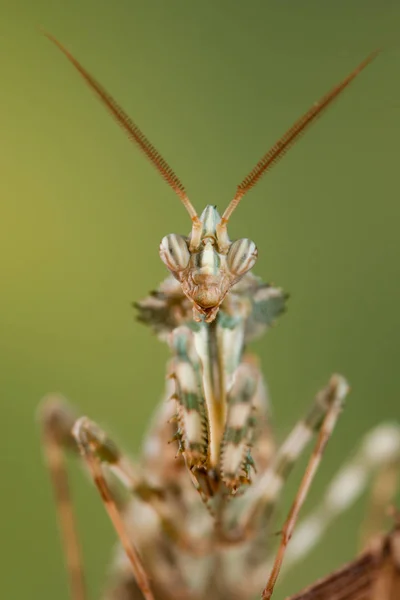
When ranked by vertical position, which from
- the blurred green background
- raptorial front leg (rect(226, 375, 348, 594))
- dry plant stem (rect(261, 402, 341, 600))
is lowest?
dry plant stem (rect(261, 402, 341, 600))

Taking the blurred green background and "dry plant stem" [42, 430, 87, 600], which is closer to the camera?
"dry plant stem" [42, 430, 87, 600]

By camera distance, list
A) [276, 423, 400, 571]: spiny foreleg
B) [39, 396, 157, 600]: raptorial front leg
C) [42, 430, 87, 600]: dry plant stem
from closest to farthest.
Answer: [39, 396, 157, 600]: raptorial front leg
[42, 430, 87, 600]: dry plant stem
[276, 423, 400, 571]: spiny foreleg

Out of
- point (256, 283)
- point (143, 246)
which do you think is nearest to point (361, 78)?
point (143, 246)

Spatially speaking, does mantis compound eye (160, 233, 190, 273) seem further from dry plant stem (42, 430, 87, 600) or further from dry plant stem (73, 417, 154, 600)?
dry plant stem (42, 430, 87, 600)

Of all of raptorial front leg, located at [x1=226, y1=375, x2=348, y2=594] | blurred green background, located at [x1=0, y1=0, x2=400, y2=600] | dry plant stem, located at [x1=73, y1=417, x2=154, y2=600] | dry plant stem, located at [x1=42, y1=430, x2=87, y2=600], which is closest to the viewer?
dry plant stem, located at [x1=73, y1=417, x2=154, y2=600]

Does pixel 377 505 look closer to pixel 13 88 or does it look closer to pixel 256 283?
pixel 256 283

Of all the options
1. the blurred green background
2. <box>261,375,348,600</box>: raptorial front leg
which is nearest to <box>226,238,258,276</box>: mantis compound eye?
<box>261,375,348,600</box>: raptorial front leg

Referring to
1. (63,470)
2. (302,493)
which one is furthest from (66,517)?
(302,493)
